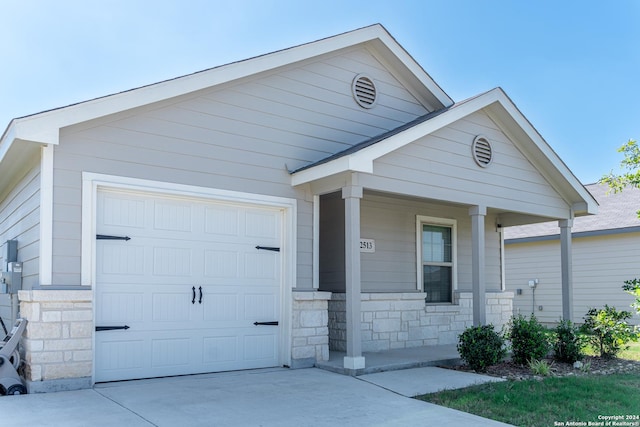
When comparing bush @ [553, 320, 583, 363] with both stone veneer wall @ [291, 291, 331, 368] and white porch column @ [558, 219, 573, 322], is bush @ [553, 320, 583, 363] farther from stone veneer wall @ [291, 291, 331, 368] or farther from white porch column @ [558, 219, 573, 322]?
stone veneer wall @ [291, 291, 331, 368]

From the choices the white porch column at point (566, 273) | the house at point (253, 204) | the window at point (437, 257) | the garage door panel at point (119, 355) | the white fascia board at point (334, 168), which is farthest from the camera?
the window at point (437, 257)

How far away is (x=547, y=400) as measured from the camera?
6.54 meters

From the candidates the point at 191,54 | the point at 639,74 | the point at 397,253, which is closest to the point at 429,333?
the point at 397,253

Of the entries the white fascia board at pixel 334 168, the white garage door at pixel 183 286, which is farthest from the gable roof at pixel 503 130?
the white garage door at pixel 183 286

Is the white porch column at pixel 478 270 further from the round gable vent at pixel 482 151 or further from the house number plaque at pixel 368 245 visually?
the house number plaque at pixel 368 245

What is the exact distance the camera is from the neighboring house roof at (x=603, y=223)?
15336 mm

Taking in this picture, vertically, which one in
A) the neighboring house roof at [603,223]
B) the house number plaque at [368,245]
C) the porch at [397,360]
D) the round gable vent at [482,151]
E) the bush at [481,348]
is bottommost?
the porch at [397,360]

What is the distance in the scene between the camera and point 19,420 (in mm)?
5121

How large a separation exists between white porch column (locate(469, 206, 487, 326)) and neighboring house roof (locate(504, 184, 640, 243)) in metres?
6.97

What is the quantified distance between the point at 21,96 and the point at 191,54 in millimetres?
6659

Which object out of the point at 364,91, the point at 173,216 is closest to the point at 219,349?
the point at 173,216

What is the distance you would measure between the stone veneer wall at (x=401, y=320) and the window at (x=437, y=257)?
258 millimetres

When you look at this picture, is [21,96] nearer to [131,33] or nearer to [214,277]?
[131,33]

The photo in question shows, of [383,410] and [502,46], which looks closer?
[383,410]
